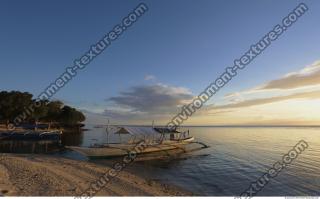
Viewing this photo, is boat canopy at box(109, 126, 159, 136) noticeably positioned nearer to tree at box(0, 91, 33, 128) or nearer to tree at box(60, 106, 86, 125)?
tree at box(0, 91, 33, 128)

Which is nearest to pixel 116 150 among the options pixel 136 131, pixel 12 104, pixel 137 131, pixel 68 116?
pixel 136 131

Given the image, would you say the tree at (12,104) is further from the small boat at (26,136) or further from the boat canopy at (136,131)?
the boat canopy at (136,131)

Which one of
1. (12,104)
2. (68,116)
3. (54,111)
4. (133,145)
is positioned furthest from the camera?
(68,116)

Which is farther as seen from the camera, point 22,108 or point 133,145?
point 22,108

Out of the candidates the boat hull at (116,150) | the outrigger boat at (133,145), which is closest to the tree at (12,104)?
the outrigger boat at (133,145)

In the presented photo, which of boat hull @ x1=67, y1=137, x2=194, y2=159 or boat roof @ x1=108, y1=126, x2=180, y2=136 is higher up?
boat roof @ x1=108, y1=126, x2=180, y2=136

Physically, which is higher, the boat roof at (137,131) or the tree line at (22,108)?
the tree line at (22,108)

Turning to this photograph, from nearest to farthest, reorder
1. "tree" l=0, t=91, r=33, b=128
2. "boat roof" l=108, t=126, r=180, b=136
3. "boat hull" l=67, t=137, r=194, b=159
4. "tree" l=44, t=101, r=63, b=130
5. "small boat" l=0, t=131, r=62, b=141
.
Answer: "boat hull" l=67, t=137, r=194, b=159 → "boat roof" l=108, t=126, r=180, b=136 → "small boat" l=0, t=131, r=62, b=141 → "tree" l=0, t=91, r=33, b=128 → "tree" l=44, t=101, r=63, b=130

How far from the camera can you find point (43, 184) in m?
16.9

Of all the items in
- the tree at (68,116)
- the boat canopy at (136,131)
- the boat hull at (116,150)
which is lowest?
the boat hull at (116,150)

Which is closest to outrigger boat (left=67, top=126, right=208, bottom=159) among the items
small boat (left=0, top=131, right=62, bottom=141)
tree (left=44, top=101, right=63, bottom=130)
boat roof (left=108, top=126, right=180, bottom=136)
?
boat roof (left=108, top=126, right=180, bottom=136)

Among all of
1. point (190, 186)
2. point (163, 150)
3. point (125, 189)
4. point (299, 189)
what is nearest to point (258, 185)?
point (299, 189)

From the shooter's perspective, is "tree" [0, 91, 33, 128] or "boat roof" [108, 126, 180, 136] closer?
"boat roof" [108, 126, 180, 136]

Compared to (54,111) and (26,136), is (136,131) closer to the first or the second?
(26,136)
